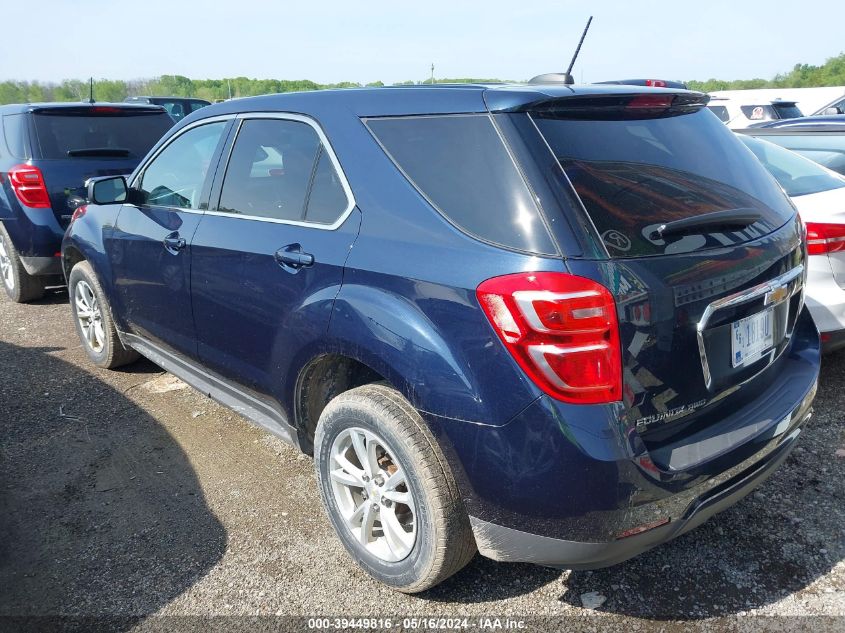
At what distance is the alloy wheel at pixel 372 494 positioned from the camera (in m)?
2.46

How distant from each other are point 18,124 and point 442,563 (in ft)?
18.1

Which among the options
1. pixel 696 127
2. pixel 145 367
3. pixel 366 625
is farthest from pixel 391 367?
pixel 145 367

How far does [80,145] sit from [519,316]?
5368 millimetres

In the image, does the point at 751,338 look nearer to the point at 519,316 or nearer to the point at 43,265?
the point at 519,316

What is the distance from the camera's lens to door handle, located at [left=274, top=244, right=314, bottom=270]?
2572 mm

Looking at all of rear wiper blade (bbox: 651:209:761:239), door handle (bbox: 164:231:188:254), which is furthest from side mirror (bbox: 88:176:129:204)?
rear wiper blade (bbox: 651:209:761:239)

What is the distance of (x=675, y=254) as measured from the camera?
2074 mm

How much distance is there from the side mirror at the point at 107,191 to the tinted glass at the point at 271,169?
1.02 meters

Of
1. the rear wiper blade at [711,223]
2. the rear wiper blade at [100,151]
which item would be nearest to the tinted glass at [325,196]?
the rear wiper blade at [711,223]

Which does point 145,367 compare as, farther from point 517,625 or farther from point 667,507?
point 667,507

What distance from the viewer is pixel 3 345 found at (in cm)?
531

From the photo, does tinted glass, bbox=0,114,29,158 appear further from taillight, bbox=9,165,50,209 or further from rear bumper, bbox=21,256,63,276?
rear bumper, bbox=21,256,63,276

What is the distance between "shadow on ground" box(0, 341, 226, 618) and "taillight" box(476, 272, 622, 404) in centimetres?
164

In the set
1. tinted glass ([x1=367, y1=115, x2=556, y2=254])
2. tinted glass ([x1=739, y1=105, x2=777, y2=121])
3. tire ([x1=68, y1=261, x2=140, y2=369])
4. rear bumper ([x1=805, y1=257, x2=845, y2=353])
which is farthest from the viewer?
tinted glass ([x1=739, y1=105, x2=777, y2=121])
